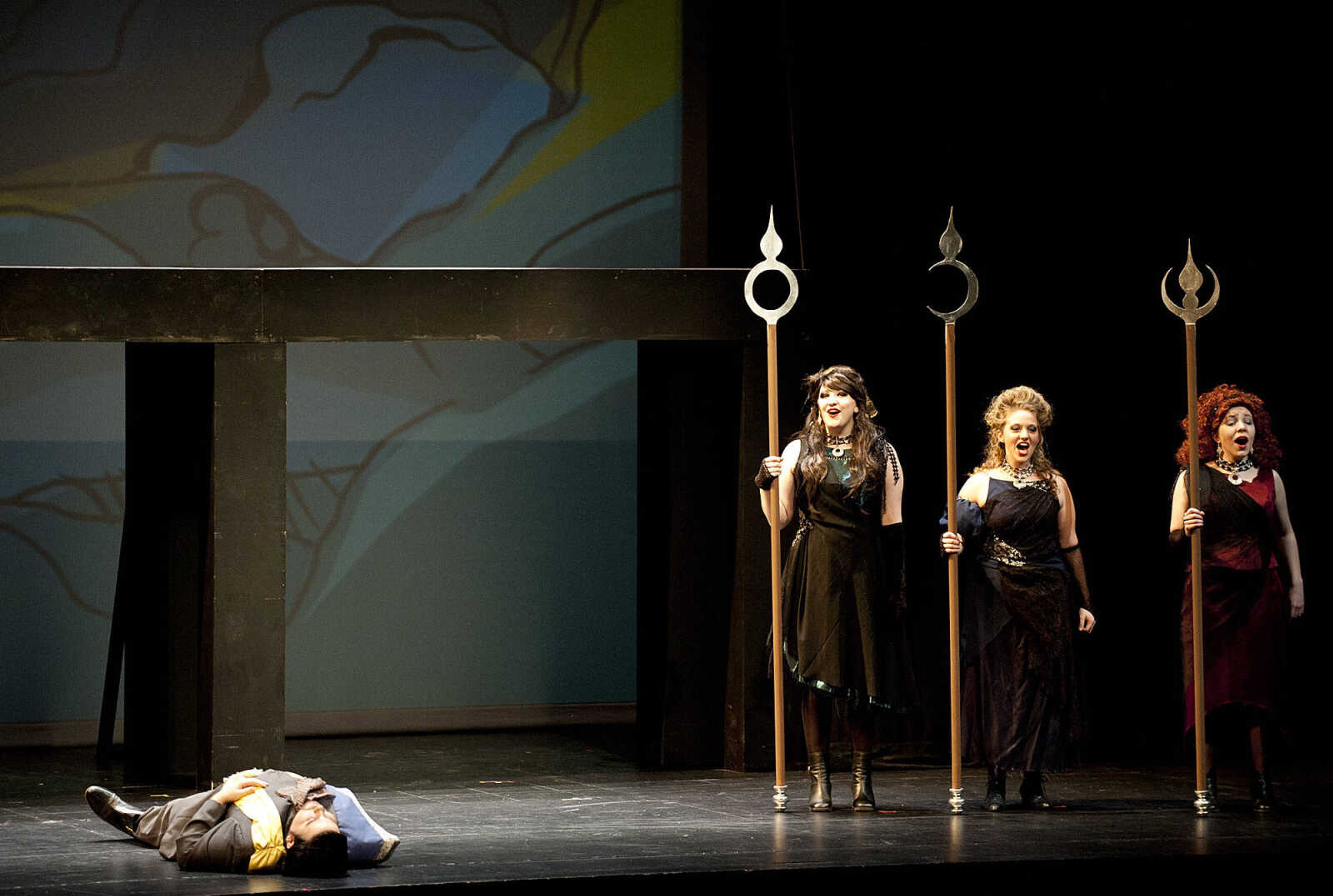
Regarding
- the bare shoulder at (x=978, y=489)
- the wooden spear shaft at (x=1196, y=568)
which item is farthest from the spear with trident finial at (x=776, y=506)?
the wooden spear shaft at (x=1196, y=568)

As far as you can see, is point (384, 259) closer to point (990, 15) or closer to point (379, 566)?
point (379, 566)

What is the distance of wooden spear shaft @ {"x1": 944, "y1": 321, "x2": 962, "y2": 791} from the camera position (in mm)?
6039

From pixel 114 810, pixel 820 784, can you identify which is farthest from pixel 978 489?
pixel 114 810

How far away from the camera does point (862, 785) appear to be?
20.2 feet

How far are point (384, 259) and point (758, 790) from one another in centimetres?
365

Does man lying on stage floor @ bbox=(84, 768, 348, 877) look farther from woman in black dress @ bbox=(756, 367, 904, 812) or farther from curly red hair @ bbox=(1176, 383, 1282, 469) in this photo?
curly red hair @ bbox=(1176, 383, 1282, 469)

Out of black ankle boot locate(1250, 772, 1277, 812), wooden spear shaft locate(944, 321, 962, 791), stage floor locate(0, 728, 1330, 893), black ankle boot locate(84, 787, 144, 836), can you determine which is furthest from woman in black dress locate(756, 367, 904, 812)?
black ankle boot locate(84, 787, 144, 836)

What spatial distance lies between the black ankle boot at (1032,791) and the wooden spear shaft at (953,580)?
0.22 metres

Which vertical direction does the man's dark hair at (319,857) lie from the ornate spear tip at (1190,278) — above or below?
below

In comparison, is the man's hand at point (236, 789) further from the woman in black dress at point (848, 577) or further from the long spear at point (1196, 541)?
the long spear at point (1196, 541)

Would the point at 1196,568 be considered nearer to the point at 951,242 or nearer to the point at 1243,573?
the point at 1243,573

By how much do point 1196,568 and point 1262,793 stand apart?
80 cm

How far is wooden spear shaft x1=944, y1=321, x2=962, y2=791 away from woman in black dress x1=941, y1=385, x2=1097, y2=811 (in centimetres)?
7

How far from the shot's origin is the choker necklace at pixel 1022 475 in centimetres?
618
